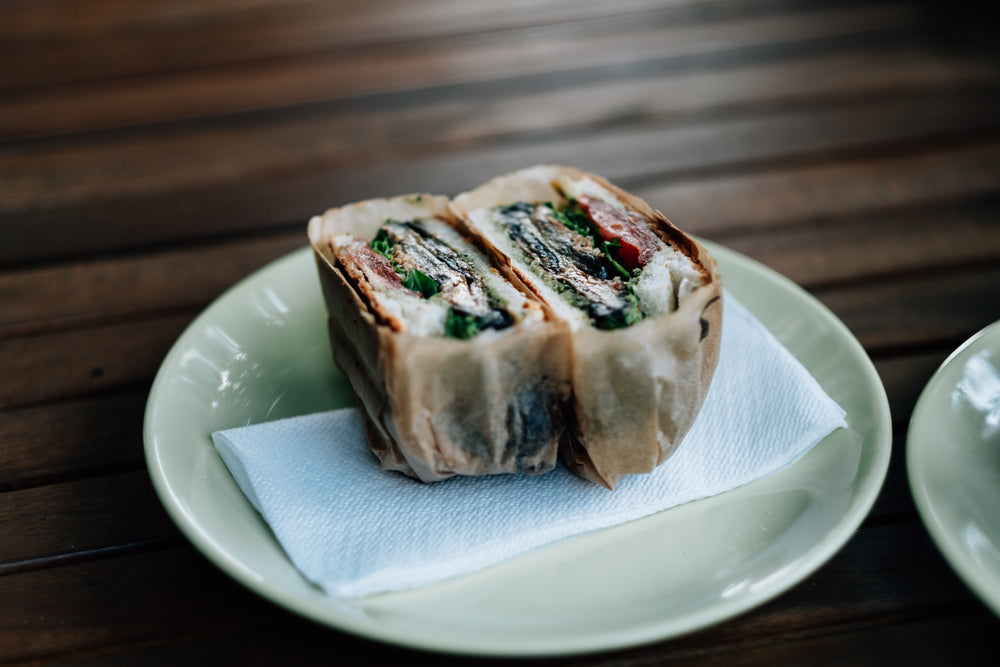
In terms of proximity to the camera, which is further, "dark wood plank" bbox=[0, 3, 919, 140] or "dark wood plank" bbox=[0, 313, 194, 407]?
"dark wood plank" bbox=[0, 3, 919, 140]

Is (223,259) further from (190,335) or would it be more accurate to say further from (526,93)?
(526,93)

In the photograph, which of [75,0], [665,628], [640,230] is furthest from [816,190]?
[75,0]

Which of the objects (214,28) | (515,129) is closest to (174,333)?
(515,129)

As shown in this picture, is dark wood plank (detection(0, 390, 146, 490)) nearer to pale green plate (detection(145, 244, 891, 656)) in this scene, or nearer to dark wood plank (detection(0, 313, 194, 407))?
dark wood plank (detection(0, 313, 194, 407))

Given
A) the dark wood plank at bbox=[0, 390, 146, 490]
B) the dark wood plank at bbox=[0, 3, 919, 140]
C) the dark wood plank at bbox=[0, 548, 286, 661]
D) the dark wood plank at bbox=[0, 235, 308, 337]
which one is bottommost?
the dark wood plank at bbox=[0, 548, 286, 661]

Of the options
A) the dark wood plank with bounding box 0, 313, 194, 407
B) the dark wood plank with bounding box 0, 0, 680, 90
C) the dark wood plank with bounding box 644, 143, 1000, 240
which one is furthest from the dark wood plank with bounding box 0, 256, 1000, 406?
the dark wood plank with bounding box 0, 0, 680, 90

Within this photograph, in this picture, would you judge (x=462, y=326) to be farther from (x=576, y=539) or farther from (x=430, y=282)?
(x=576, y=539)
